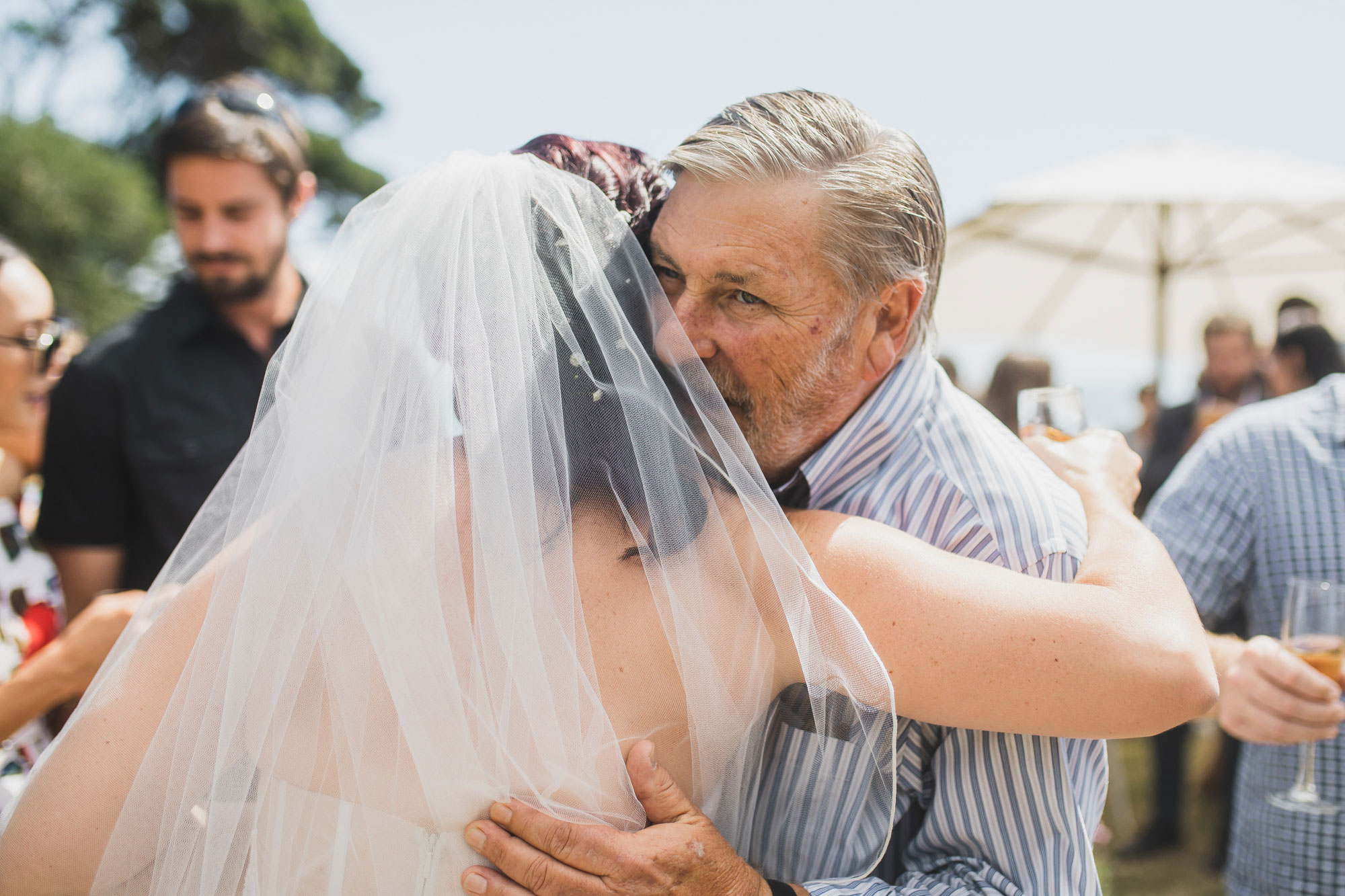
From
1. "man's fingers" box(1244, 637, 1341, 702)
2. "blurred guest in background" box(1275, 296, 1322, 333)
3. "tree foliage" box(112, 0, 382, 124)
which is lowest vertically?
"man's fingers" box(1244, 637, 1341, 702)

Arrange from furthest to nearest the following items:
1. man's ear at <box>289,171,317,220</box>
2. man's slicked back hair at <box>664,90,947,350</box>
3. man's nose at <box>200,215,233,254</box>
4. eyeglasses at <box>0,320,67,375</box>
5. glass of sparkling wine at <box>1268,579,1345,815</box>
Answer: man's ear at <box>289,171,317,220</box>
man's nose at <box>200,215,233,254</box>
eyeglasses at <box>0,320,67,375</box>
glass of sparkling wine at <box>1268,579,1345,815</box>
man's slicked back hair at <box>664,90,947,350</box>

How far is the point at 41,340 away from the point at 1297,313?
236 inches

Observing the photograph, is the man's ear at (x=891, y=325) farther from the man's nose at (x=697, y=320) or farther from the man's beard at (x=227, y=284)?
the man's beard at (x=227, y=284)

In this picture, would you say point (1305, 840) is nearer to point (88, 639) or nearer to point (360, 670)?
point (360, 670)

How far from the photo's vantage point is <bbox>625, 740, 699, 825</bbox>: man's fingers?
51.0 inches

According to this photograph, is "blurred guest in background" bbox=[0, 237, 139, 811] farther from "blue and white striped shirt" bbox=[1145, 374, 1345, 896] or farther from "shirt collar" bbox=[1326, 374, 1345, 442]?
"shirt collar" bbox=[1326, 374, 1345, 442]

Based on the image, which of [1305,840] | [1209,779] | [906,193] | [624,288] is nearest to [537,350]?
[624,288]

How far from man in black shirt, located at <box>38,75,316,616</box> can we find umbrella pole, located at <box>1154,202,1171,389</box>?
580 centimetres

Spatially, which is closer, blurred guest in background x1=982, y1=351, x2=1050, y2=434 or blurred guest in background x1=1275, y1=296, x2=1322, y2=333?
blurred guest in background x1=982, y1=351, x2=1050, y2=434

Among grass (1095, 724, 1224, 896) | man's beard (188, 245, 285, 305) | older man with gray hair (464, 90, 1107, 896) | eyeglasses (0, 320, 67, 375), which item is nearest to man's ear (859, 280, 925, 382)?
older man with gray hair (464, 90, 1107, 896)

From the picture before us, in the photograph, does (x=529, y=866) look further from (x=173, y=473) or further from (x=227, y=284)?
(x=227, y=284)

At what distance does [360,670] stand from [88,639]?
119 centimetres

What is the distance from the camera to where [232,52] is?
97.6 feet

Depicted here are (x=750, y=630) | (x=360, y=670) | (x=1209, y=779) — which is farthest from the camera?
(x=1209, y=779)
